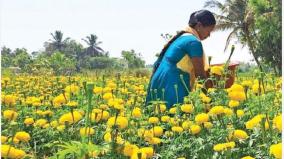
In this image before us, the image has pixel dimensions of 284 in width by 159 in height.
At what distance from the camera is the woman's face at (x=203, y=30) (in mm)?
3770

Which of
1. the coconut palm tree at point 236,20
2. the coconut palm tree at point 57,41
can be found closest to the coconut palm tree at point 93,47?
the coconut palm tree at point 57,41

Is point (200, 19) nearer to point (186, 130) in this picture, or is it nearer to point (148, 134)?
point (186, 130)

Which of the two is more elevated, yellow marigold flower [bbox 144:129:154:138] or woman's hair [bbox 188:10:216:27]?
woman's hair [bbox 188:10:216:27]

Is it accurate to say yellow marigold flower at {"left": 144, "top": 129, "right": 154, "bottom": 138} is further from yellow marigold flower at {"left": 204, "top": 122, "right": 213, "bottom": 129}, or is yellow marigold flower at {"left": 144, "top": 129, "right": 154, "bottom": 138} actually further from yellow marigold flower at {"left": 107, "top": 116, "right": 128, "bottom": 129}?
yellow marigold flower at {"left": 204, "top": 122, "right": 213, "bottom": 129}

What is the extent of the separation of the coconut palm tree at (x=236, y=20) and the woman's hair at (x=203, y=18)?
91.4 ft

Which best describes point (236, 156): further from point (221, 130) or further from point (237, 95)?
point (237, 95)

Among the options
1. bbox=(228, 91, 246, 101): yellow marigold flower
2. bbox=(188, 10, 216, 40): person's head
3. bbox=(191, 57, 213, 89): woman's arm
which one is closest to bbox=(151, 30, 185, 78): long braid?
bbox=(188, 10, 216, 40): person's head

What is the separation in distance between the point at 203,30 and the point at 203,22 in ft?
0.21

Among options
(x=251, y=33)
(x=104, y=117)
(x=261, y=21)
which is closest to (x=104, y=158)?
(x=104, y=117)

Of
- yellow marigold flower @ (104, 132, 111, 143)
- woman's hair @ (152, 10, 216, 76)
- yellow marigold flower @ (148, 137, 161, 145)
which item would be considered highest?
woman's hair @ (152, 10, 216, 76)

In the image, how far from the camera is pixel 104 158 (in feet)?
6.21

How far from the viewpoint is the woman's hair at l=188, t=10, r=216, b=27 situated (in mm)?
3711

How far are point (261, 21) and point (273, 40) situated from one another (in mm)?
1117

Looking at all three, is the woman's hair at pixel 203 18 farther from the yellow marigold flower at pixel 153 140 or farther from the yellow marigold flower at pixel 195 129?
the yellow marigold flower at pixel 153 140
